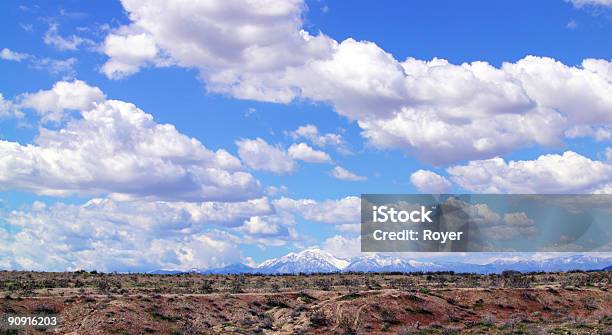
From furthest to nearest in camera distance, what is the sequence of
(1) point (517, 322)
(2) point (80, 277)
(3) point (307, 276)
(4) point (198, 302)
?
1. (3) point (307, 276)
2. (2) point (80, 277)
3. (4) point (198, 302)
4. (1) point (517, 322)

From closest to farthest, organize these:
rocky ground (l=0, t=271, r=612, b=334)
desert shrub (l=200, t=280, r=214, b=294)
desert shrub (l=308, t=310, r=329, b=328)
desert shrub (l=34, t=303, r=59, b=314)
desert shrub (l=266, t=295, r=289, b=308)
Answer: rocky ground (l=0, t=271, r=612, b=334) < desert shrub (l=308, t=310, r=329, b=328) < desert shrub (l=34, t=303, r=59, b=314) < desert shrub (l=266, t=295, r=289, b=308) < desert shrub (l=200, t=280, r=214, b=294)

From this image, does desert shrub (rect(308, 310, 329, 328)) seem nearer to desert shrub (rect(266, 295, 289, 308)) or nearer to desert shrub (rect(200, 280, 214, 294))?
desert shrub (rect(266, 295, 289, 308))

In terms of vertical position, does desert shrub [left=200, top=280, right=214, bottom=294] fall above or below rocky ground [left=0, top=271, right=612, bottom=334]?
above

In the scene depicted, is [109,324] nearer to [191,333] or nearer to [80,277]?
[191,333]

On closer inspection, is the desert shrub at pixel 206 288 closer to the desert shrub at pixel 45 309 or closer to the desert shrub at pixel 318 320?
the desert shrub at pixel 45 309

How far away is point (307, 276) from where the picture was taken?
88.8 meters

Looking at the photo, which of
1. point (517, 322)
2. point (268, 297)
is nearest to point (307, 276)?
point (268, 297)

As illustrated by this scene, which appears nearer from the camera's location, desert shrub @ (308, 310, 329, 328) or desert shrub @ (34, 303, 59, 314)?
desert shrub @ (308, 310, 329, 328)

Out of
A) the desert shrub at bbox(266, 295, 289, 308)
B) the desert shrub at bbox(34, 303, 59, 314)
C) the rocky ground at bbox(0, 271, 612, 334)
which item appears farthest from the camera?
the desert shrub at bbox(266, 295, 289, 308)

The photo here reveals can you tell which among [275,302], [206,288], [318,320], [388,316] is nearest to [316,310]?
[318,320]

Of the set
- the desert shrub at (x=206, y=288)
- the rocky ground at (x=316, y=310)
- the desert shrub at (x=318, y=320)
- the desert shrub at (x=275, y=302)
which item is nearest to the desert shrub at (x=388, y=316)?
the rocky ground at (x=316, y=310)

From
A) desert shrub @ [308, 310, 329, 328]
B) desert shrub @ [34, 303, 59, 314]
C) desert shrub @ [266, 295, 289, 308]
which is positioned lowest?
desert shrub @ [308, 310, 329, 328]

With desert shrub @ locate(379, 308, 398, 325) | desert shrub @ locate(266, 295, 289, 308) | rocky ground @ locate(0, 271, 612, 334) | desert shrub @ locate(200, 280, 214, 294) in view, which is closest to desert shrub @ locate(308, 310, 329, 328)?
rocky ground @ locate(0, 271, 612, 334)

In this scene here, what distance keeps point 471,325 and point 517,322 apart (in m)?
3.85
